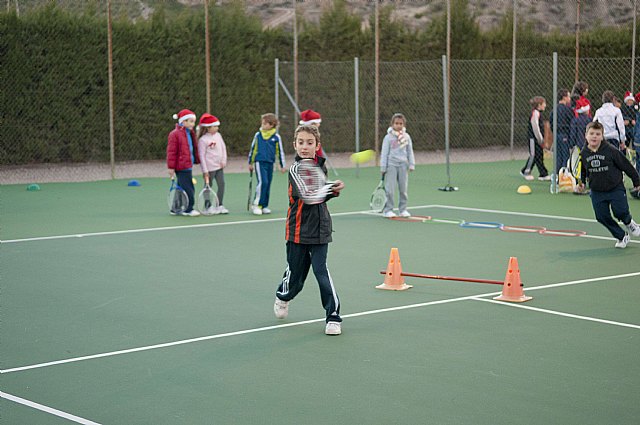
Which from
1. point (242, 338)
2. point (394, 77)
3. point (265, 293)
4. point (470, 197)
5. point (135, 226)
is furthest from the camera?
point (394, 77)

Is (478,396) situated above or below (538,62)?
below

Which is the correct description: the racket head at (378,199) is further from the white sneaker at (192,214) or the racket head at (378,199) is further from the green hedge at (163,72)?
the green hedge at (163,72)

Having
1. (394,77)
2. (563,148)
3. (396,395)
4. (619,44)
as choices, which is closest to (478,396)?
(396,395)

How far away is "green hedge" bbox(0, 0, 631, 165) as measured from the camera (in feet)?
68.6

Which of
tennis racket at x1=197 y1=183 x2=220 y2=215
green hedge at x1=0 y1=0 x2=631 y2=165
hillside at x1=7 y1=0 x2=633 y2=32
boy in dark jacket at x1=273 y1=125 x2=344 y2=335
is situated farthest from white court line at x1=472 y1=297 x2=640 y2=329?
hillside at x1=7 y1=0 x2=633 y2=32

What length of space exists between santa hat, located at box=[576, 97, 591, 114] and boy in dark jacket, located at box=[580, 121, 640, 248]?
7032 mm

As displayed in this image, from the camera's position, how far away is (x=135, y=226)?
13.8 meters

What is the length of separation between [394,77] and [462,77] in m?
Result: 2.20

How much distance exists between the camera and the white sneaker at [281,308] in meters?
7.92

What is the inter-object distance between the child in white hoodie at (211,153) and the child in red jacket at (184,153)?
6.3 inches

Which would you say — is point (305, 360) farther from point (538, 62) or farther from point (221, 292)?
point (538, 62)

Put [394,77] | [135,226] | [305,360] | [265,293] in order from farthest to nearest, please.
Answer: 1. [394,77]
2. [135,226]
3. [265,293]
4. [305,360]

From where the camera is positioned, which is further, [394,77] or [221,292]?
[394,77]

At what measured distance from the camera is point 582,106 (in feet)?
61.1
